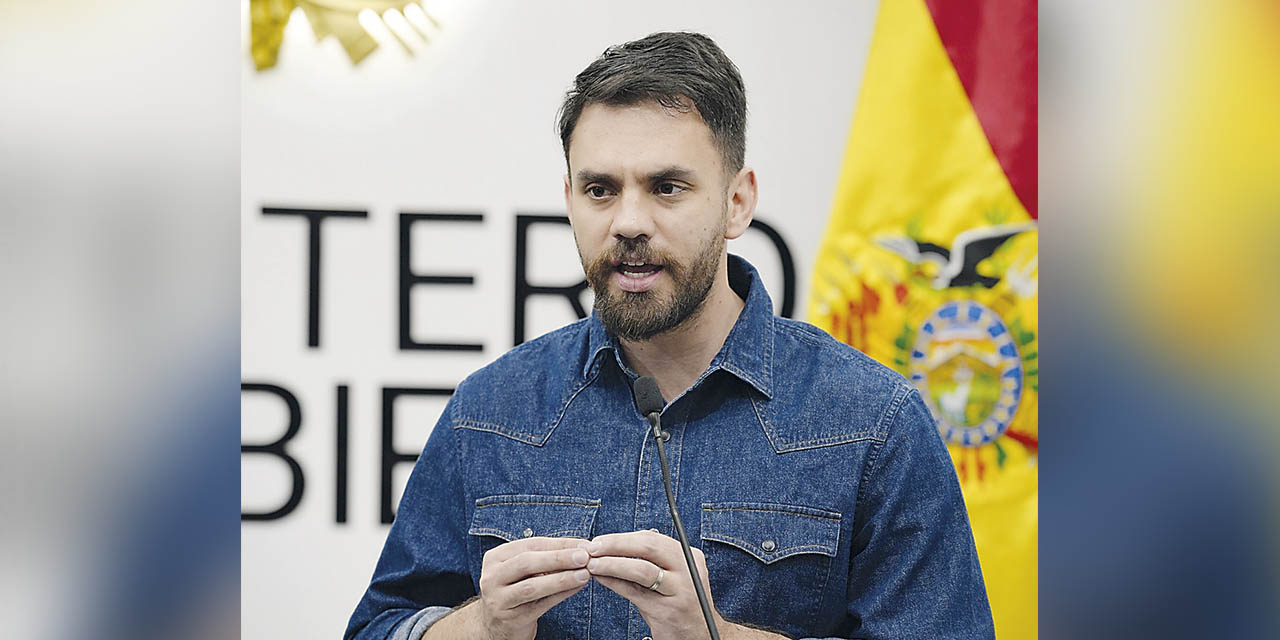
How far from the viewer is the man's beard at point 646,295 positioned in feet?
4.08

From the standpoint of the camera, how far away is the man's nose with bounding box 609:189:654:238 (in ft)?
4.00

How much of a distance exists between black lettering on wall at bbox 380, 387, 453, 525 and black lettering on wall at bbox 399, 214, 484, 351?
0.27 feet

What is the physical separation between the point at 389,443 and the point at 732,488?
2.85 ft

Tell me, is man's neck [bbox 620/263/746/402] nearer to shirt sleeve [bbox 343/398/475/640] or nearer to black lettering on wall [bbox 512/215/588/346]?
shirt sleeve [bbox 343/398/475/640]

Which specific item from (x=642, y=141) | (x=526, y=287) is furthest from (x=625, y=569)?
(x=526, y=287)

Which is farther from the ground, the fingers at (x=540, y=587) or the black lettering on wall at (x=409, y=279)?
the black lettering on wall at (x=409, y=279)

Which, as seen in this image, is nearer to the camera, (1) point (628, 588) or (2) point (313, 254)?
(1) point (628, 588)

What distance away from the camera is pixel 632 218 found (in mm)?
1220

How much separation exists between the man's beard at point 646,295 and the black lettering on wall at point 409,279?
703 millimetres

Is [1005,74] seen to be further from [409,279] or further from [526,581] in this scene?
[526,581]

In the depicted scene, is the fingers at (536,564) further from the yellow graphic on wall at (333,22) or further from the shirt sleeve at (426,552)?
the yellow graphic on wall at (333,22)

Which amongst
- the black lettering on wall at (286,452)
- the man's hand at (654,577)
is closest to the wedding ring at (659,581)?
the man's hand at (654,577)
